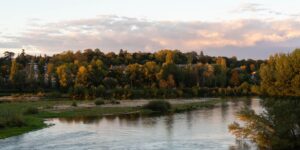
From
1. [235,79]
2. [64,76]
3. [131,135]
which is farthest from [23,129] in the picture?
[235,79]

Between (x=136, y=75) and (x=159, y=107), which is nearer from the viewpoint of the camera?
(x=159, y=107)

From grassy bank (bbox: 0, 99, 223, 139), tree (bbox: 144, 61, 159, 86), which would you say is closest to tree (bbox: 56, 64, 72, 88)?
tree (bbox: 144, 61, 159, 86)

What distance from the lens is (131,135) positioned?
150 ft

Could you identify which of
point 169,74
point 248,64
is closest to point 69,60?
point 169,74

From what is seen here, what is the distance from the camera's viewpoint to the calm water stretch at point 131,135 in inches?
1533

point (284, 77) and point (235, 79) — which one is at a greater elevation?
point (284, 77)

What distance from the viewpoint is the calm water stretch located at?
3894cm

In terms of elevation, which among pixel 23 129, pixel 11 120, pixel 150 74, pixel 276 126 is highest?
pixel 150 74

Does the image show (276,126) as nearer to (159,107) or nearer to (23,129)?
(23,129)

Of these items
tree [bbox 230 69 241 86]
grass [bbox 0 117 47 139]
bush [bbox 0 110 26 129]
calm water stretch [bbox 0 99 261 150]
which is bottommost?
calm water stretch [bbox 0 99 261 150]

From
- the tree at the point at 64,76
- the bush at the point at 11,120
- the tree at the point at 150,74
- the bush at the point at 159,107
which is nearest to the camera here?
the bush at the point at 11,120

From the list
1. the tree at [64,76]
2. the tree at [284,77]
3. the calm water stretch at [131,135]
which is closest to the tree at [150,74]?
the tree at [64,76]

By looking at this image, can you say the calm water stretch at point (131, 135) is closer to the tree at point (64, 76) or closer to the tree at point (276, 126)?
the tree at point (276, 126)

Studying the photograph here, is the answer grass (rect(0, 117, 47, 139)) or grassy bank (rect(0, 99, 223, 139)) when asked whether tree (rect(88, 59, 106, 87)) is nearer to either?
grassy bank (rect(0, 99, 223, 139))
